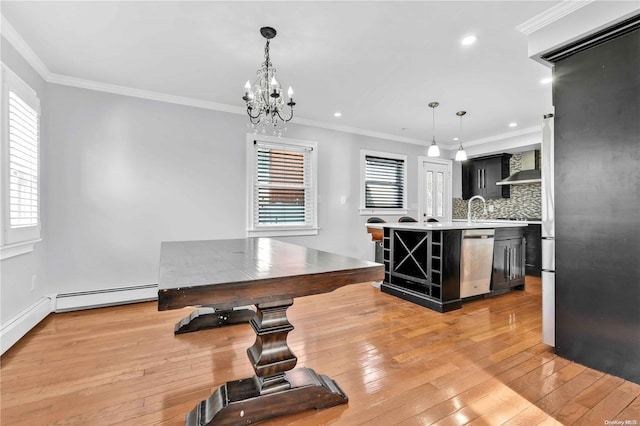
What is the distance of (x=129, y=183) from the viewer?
146 inches

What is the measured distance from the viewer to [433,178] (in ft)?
21.6

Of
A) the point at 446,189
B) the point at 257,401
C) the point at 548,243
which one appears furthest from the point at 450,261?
the point at 446,189

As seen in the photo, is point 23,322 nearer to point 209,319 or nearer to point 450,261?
point 209,319

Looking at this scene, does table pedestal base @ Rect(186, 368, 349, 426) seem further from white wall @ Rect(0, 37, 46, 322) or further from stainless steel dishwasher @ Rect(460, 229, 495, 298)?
stainless steel dishwasher @ Rect(460, 229, 495, 298)

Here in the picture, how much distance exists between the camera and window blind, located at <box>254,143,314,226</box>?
4582 millimetres

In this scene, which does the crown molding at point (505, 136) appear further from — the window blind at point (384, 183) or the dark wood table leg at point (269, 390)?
the dark wood table leg at point (269, 390)

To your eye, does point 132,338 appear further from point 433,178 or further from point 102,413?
point 433,178

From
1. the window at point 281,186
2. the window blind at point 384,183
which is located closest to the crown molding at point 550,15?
the window at point 281,186

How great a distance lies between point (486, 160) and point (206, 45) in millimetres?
6052

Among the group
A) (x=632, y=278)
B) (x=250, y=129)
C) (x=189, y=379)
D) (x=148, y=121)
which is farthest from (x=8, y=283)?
(x=632, y=278)

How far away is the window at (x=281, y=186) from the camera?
448 centimetres

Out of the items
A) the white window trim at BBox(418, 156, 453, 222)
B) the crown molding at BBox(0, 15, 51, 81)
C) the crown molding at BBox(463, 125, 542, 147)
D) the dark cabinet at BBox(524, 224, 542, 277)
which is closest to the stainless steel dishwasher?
the dark cabinet at BBox(524, 224, 542, 277)

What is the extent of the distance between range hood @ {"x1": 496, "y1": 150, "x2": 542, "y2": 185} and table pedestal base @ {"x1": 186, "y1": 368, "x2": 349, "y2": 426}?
18.5 feet

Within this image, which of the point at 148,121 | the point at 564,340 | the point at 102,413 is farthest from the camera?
the point at 148,121
